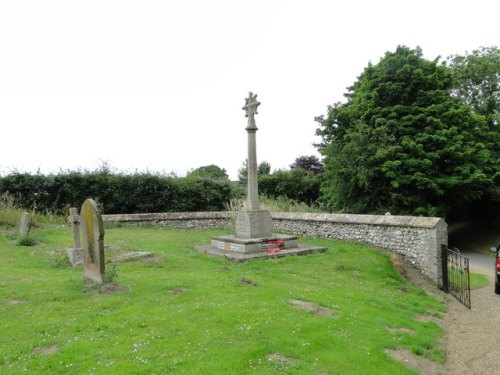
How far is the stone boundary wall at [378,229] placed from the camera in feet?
38.0

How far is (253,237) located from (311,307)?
623 centimetres

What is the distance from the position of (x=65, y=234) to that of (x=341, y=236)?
1093 centimetres

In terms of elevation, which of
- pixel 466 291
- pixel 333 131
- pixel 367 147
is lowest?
pixel 466 291

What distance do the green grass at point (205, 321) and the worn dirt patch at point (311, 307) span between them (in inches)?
6.1

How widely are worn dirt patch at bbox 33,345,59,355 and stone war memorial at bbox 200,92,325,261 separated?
7237mm

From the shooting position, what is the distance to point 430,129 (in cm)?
1945

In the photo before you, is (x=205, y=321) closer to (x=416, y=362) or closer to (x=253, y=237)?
(x=416, y=362)

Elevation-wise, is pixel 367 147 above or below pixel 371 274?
above

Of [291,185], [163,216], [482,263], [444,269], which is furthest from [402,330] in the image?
[291,185]

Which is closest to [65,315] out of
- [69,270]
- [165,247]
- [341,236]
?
[69,270]

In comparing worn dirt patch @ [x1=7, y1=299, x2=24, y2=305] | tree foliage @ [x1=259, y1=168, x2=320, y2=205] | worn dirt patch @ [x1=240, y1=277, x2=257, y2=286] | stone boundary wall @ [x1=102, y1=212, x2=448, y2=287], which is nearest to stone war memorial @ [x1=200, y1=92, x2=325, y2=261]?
stone boundary wall @ [x1=102, y1=212, x2=448, y2=287]

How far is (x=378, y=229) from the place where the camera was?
13711mm

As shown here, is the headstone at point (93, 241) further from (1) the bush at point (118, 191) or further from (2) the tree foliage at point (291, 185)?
(2) the tree foliage at point (291, 185)

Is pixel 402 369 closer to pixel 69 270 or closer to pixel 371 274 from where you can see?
pixel 371 274
